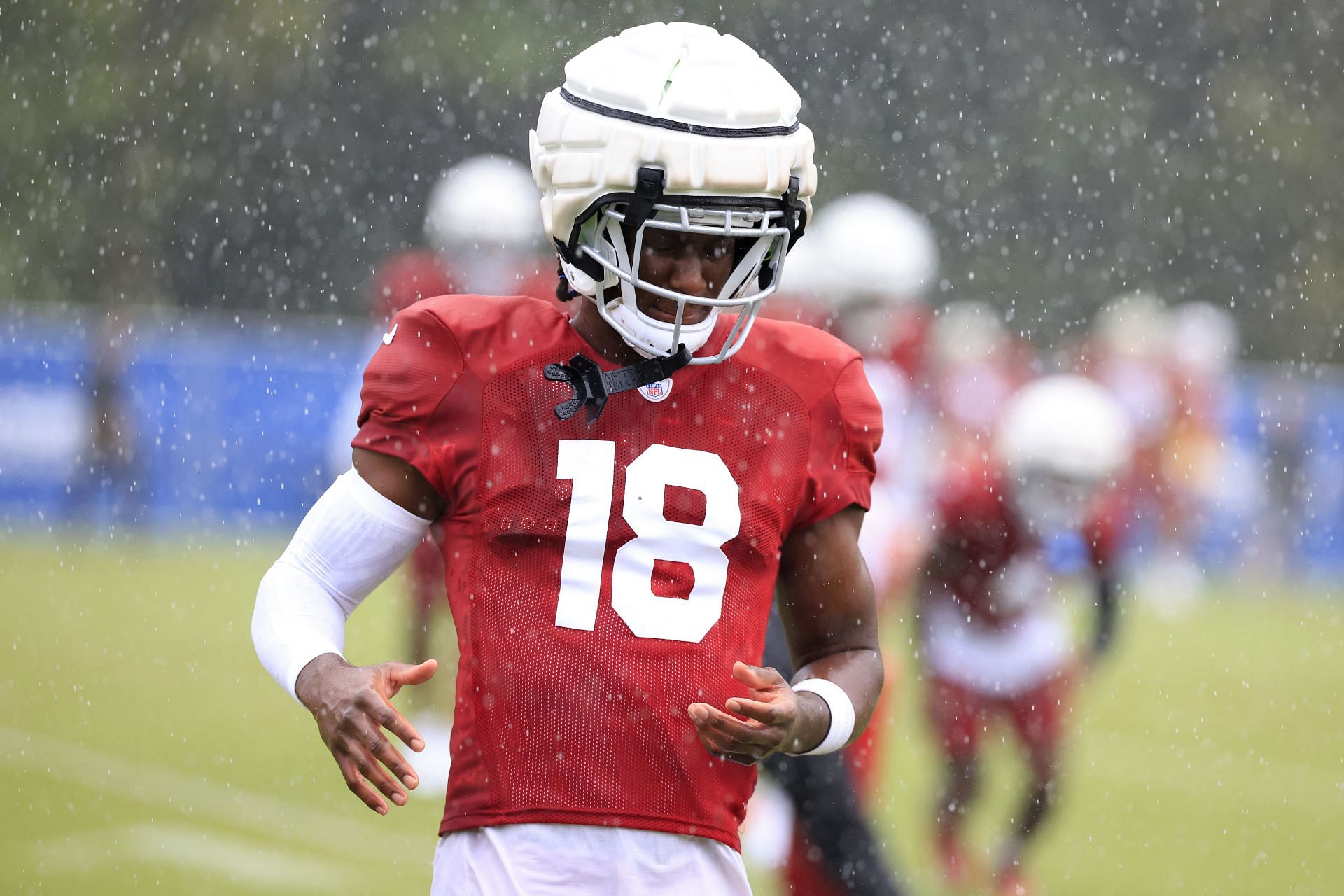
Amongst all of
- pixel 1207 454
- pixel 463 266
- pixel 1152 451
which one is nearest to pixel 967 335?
pixel 1152 451

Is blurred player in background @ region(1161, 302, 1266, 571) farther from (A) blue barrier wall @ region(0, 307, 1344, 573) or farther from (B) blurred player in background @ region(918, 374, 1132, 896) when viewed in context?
(B) blurred player in background @ region(918, 374, 1132, 896)

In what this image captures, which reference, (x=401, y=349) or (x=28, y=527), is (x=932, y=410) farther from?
(x=401, y=349)

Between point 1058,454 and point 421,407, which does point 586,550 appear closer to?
point 421,407

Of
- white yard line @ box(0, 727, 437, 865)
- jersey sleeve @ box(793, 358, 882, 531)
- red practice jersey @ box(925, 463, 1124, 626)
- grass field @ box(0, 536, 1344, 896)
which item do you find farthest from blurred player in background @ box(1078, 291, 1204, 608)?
jersey sleeve @ box(793, 358, 882, 531)

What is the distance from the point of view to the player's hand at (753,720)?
166cm

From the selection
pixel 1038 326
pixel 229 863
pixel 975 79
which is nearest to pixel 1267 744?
pixel 229 863

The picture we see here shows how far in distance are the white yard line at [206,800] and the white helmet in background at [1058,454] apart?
1738mm

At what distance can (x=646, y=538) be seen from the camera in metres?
1.83

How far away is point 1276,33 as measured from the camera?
18531 millimetres

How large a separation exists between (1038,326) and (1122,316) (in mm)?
3716

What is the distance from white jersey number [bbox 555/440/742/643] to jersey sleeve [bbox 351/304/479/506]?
0.12m

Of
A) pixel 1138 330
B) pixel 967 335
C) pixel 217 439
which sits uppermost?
pixel 1138 330

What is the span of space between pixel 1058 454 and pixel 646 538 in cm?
293

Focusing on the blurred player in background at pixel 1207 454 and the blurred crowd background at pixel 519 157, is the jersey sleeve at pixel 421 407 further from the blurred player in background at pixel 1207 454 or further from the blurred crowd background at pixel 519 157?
the blurred player in background at pixel 1207 454
